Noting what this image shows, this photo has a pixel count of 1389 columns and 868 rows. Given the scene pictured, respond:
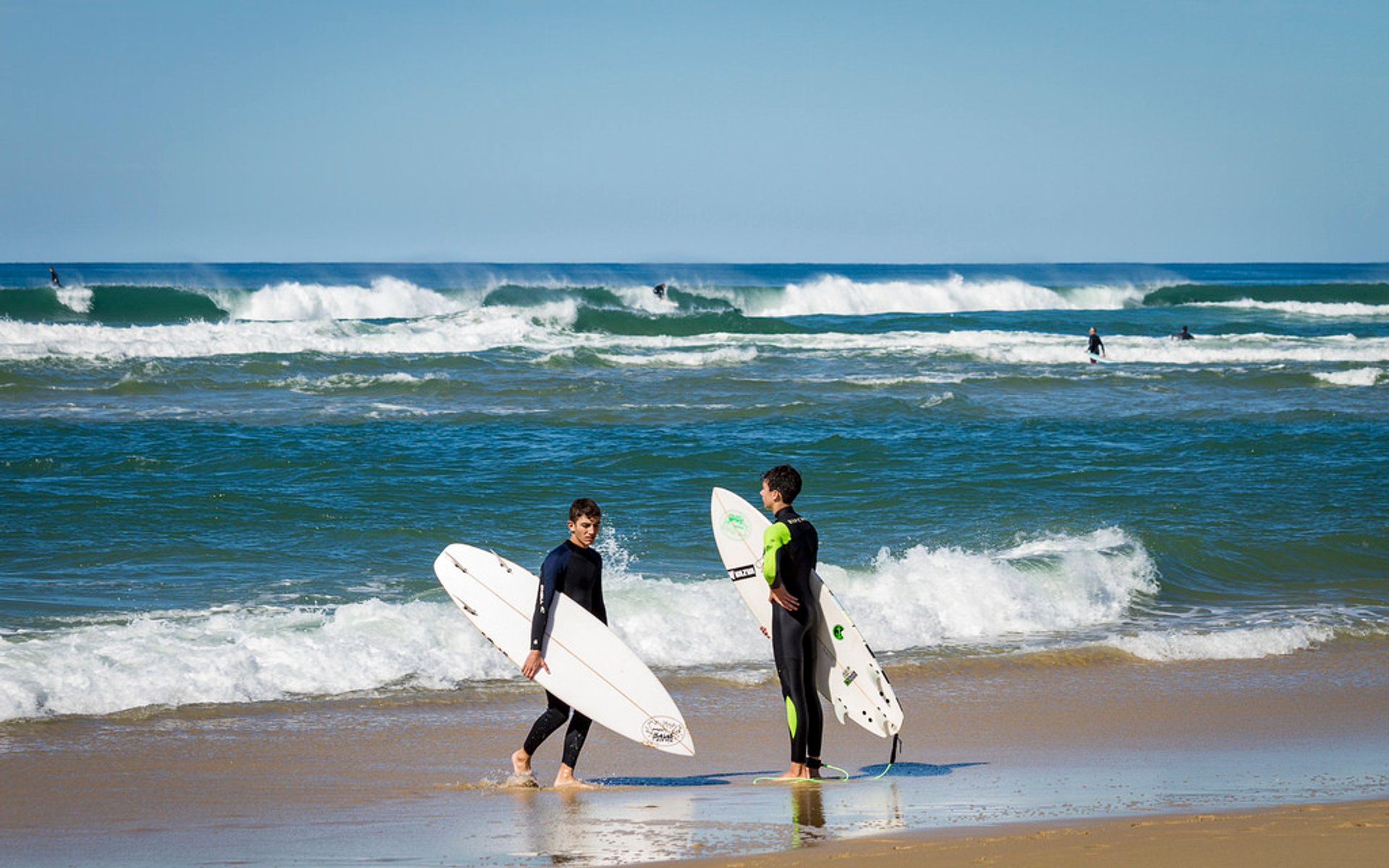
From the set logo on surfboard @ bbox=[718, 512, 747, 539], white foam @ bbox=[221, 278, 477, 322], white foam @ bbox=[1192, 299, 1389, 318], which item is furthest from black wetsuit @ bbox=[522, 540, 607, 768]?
white foam @ bbox=[1192, 299, 1389, 318]

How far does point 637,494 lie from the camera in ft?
44.1

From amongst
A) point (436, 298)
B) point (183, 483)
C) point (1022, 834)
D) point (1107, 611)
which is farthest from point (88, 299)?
point (1022, 834)

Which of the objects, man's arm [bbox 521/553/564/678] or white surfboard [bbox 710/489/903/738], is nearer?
man's arm [bbox 521/553/564/678]

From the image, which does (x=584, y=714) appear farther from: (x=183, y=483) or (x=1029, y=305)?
(x=1029, y=305)

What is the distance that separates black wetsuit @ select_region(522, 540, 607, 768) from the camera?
5.54 metres

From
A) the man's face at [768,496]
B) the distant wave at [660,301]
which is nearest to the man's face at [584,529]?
the man's face at [768,496]

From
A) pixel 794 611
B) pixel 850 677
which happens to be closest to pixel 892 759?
pixel 850 677

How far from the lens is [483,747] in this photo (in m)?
6.33

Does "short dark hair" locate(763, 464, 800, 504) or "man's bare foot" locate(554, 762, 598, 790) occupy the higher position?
"short dark hair" locate(763, 464, 800, 504)

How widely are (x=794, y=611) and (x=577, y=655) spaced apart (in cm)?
98

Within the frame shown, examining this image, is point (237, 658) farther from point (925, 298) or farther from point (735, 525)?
point (925, 298)

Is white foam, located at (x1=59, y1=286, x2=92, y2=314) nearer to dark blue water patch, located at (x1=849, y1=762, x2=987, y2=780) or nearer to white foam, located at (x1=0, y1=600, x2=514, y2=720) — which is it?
white foam, located at (x1=0, y1=600, x2=514, y2=720)

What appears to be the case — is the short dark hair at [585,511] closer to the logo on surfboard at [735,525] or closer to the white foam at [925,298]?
the logo on surfboard at [735,525]

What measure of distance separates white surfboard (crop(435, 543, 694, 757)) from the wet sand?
0.27 meters
